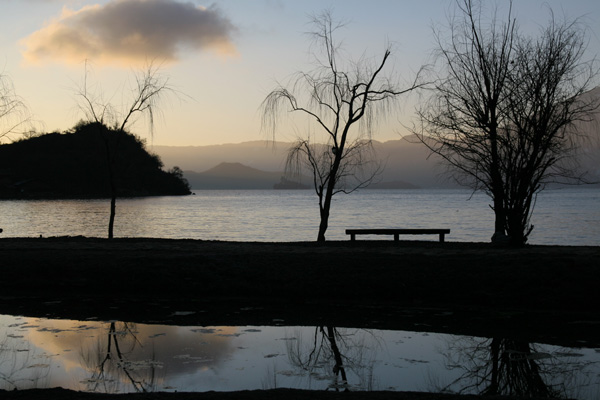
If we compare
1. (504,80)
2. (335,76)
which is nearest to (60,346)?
(504,80)

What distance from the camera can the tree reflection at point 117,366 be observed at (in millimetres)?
7211

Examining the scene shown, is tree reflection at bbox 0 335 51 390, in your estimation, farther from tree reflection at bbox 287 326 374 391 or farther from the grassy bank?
tree reflection at bbox 287 326 374 391

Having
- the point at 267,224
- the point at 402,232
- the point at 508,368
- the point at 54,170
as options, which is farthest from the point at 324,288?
the point at 54,170

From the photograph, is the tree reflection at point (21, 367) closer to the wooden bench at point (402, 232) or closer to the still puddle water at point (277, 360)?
the still puddle water at point (277, 360)

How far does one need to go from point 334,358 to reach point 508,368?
7.99 ft

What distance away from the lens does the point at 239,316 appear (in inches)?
464

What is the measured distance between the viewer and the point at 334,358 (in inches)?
346

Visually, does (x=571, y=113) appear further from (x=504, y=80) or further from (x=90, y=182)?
(x=90, y=182)

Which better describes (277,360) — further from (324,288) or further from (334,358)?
(324,288)

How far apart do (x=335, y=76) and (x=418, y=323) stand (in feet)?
43.6

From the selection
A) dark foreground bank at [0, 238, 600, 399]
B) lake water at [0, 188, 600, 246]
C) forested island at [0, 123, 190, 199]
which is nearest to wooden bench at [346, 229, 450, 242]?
dark foreground bank at [0, 238, 600, 399]

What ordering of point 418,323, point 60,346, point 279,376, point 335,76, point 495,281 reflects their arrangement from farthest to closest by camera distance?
point 335,76 → point 495,281 → point 418,323 → point 60,346 → point 279,376

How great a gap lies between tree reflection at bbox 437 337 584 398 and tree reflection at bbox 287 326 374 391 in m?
1.18

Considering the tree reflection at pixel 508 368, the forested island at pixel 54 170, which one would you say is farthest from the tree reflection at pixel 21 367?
the forested island at pixel 54 170
